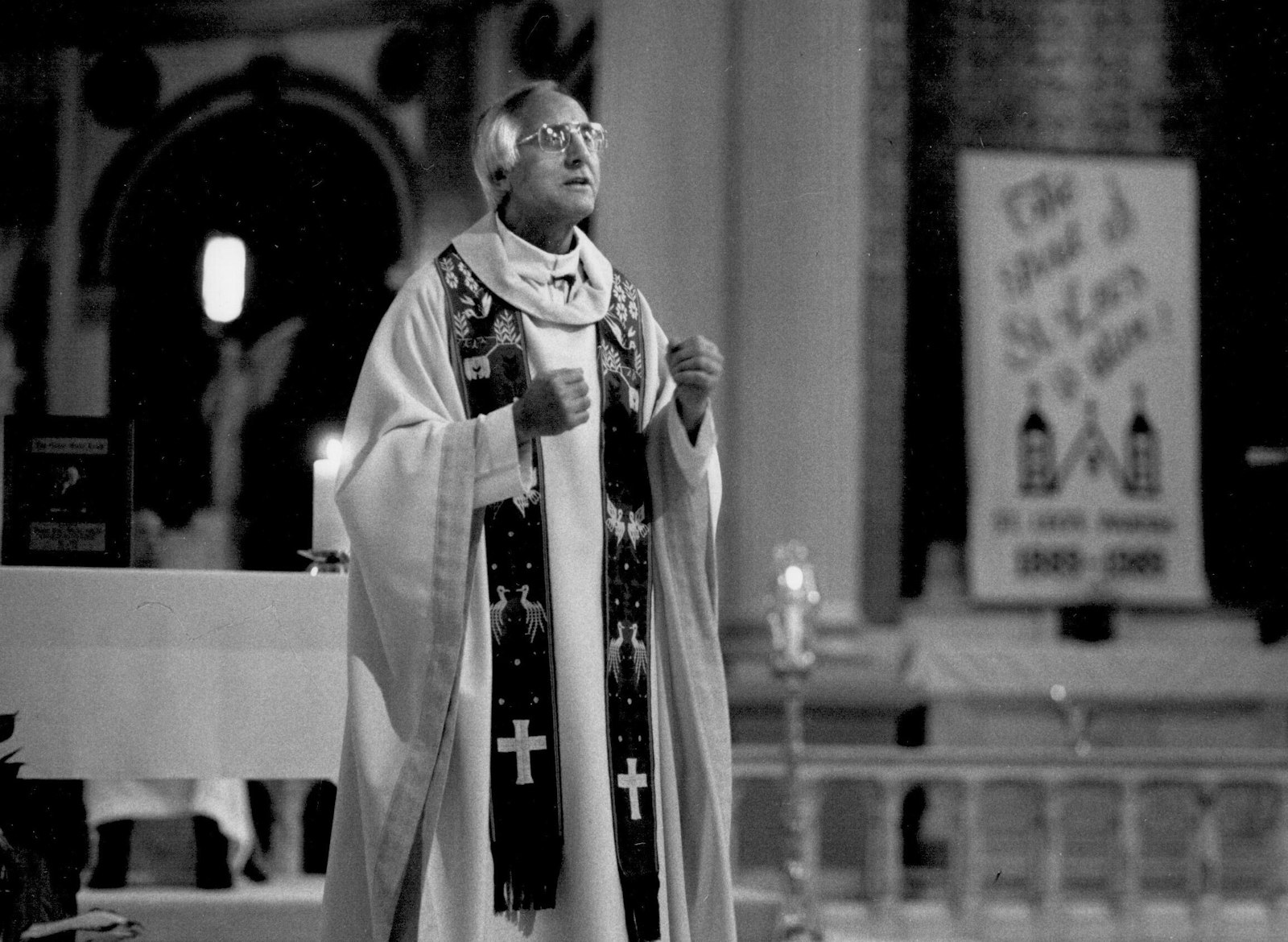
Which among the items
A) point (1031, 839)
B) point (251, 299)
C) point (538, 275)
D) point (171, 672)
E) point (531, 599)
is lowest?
point (1031, 839)

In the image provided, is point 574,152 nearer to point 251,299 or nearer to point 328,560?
point 328,560

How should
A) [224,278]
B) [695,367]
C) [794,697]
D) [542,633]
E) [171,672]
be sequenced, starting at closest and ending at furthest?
1. [695,367]
2. [542,633]
3. [171,672]
4. [794,697]
5. [224,278]

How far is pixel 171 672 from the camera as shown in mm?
3021

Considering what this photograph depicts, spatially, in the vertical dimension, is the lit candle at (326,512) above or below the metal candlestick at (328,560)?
above

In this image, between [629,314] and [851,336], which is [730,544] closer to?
[851,336]

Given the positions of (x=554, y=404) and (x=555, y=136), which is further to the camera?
(x=555, y=136)

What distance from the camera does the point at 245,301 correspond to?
681 centimetres

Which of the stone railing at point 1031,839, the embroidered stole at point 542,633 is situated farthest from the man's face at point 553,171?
the stone railing at point 1031,839

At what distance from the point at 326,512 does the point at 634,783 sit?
0.92 metres

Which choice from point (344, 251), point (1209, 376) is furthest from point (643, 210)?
point (1209, 376)

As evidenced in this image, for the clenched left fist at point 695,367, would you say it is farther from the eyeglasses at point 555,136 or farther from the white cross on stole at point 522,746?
the white cross on stole at point 522,746

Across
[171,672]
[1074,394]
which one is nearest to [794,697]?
[171,672]

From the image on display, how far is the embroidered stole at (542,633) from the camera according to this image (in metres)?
2.62

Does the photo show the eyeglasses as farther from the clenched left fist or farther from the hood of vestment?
the clenched left fist
